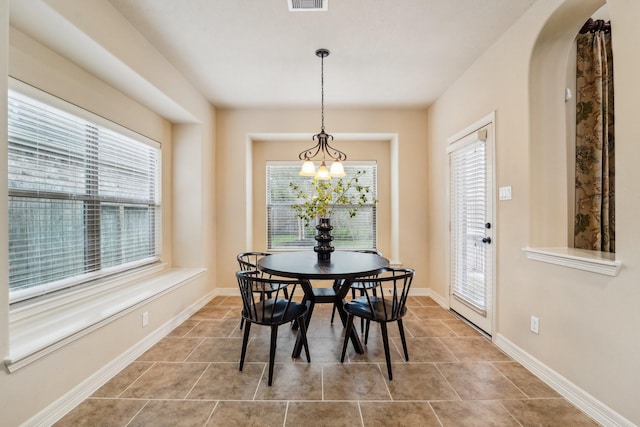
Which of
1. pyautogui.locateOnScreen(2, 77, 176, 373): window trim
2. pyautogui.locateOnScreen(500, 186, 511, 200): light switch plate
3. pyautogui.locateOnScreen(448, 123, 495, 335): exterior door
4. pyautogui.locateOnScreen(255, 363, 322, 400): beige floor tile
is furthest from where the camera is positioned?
pyautogui.locateOnScreen(448, 123, 495, 335): exterior door

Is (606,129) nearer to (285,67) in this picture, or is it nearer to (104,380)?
(285,67)

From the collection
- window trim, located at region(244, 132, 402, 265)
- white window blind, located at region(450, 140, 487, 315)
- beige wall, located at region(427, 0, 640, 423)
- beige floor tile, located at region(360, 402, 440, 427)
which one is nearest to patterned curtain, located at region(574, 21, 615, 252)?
beige wall, located at region(427, 0, 640, 423)

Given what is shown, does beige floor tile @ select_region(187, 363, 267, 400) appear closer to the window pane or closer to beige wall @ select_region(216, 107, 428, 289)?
the window pane

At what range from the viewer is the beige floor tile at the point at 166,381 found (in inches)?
75.4

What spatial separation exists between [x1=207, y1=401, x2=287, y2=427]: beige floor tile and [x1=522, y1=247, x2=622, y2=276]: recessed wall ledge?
2.02 meters

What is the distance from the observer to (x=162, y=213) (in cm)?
354

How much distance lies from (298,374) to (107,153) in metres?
2.59

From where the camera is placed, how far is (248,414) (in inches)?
68.0

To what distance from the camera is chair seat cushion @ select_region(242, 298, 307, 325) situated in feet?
6.82

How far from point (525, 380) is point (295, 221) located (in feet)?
10.8

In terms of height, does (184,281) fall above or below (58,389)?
above

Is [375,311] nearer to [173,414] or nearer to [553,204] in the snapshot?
[173,414]

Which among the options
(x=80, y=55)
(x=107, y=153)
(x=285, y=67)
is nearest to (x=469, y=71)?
(x=285, y=67)

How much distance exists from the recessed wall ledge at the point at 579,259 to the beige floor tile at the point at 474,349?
888mm
